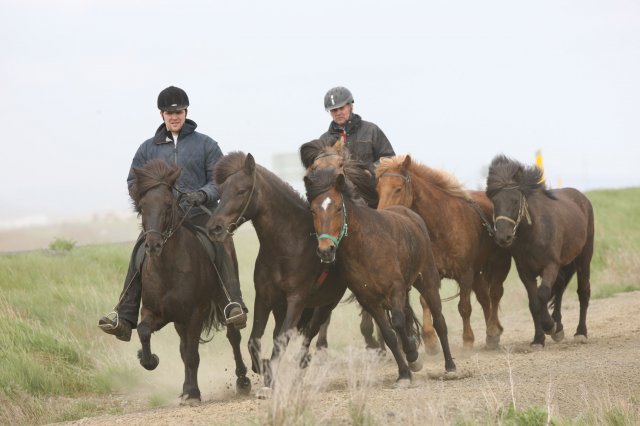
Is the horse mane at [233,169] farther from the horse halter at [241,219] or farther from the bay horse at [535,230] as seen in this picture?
the bay horse at [535,230]

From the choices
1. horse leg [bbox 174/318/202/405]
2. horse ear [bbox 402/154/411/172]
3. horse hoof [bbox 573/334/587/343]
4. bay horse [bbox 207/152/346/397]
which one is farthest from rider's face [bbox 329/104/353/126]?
horse hoof [bbox 573/334/587/343]

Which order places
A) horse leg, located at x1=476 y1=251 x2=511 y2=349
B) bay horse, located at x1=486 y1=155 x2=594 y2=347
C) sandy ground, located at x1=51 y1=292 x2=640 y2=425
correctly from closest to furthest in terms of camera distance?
1. sandy ground, located at x1=51 y1=292 x2=640 y2=425
2. bay horse, located at x1=486 y1=155 x2=594 y2=347
3. horse leg, located at x1=476 y1=251 x2=511 y2=349

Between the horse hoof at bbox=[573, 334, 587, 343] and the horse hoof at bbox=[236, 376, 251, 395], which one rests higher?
the horse hoof at bbox=[236, 376, 251, 395]

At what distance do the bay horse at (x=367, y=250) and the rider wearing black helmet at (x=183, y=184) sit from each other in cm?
109

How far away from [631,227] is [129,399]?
16406 millimetres

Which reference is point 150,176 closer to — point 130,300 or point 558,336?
point 130,300

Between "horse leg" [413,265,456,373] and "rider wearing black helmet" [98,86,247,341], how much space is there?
2.11 meters

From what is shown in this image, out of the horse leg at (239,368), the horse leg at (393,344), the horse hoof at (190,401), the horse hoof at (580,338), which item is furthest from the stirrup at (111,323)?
the horse hoof at (580,338)

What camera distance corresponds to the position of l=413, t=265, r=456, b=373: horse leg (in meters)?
11.8

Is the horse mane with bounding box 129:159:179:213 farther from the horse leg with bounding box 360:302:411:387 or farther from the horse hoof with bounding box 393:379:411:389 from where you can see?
the horse hoof with bounding box 393:379:411:389

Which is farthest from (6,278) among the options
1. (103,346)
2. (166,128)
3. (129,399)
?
(166,128)

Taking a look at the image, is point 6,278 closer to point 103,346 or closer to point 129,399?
point 103,346

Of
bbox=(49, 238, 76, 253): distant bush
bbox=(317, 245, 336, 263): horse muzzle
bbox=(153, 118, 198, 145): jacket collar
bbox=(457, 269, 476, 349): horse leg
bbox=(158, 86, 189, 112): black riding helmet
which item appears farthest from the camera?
bbox=(49, 238, 76, 253): distant bush

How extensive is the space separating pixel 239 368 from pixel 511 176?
4647 mm
